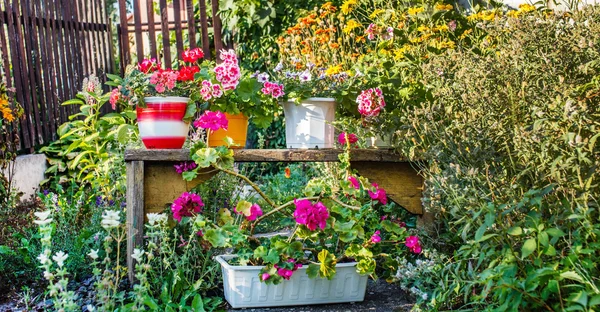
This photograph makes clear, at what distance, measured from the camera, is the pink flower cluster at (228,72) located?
11.1 feet

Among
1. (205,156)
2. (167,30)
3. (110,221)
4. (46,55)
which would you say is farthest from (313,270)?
(167,30)

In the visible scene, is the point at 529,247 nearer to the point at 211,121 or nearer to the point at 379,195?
the point at 379,195

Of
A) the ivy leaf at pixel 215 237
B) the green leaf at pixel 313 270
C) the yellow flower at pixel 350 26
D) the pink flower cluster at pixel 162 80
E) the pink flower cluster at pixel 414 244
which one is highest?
the yellow flower at pixel 350 26

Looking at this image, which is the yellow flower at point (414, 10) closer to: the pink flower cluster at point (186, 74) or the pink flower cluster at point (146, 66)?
the pink flower cluster at point (186, 74)

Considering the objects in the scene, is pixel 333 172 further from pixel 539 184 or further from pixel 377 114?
pixel 539 184

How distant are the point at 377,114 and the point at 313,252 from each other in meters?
0.73

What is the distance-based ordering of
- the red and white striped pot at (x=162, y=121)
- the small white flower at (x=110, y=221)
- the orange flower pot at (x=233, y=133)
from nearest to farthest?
1. the small white flower at (x=110, y=221)
2. the red and white striped pot at (x=162, y=121)
3. the orange flower pot at (x=233, y=133)

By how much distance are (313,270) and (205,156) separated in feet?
2.32

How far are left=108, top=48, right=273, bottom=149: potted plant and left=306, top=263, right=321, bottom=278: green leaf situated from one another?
2.55 ft

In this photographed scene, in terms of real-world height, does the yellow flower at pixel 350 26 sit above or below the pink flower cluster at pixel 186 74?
above

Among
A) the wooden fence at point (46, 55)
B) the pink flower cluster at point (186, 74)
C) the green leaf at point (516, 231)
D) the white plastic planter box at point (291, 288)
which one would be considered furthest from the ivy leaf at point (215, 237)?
the wooden fence at point (46, 55)

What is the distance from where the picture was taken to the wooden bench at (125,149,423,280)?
11.1 feet

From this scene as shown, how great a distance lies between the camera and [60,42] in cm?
634

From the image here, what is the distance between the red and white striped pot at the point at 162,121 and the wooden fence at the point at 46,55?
2265 mm
